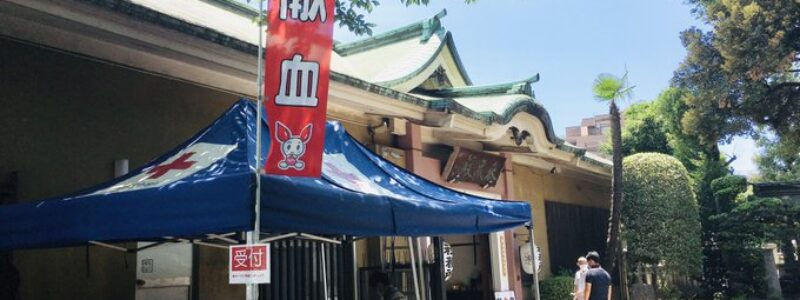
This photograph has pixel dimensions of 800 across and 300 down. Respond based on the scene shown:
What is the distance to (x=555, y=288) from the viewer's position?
12938 mm

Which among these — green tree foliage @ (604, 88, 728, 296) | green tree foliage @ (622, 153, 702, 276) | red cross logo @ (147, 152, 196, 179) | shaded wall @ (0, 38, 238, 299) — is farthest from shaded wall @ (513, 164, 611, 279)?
red cross logo @ (147, 152, 196, 179)

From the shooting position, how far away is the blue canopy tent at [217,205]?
3738mm

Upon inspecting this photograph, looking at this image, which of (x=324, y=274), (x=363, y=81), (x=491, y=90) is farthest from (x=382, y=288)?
(x=491, y=90)

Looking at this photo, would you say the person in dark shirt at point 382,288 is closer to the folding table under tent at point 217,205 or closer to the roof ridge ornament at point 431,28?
the folding table under tent at point 217,205

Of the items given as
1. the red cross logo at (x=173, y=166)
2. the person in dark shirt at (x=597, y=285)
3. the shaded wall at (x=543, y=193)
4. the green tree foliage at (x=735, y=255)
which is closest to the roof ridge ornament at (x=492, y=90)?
the shaded wall at (x=543, y=193)

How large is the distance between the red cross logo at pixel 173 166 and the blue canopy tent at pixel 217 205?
0.04 feet

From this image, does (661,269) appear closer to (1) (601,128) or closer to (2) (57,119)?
(2) (57,119)

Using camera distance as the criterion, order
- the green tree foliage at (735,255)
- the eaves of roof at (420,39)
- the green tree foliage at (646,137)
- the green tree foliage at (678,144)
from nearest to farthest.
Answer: the eaves of roof at (420,39), the green tree foliage at (735,255), the green tree foliage at (678,144), the green tree foliage at (646,137)

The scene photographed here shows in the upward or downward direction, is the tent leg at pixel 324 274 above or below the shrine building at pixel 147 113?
below

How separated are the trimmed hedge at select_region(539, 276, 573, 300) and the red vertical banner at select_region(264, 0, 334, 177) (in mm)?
9929

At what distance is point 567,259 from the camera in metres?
14.6

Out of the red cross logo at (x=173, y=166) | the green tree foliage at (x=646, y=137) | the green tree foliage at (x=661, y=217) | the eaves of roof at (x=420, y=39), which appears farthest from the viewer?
the green tree foliage at (x=646, y=137)

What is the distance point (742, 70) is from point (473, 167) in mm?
6833

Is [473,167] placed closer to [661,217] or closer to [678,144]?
[661,217]
